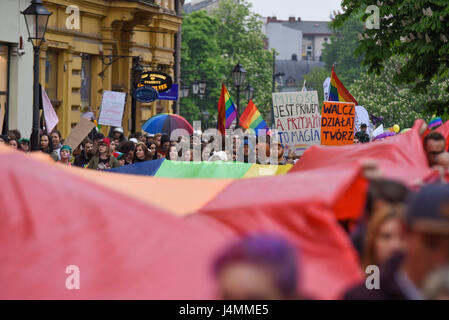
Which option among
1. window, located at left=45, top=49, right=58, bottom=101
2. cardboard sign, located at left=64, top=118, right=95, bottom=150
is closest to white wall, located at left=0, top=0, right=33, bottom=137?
window, located at left=45, top=49, right=58, bottom=101

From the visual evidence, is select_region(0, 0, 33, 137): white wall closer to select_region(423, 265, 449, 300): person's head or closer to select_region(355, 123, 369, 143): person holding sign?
select_region(355, 123, 369, 143): person holding sign

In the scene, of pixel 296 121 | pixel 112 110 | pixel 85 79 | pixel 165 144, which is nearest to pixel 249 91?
pixel 85 79

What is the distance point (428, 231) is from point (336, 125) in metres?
13.5

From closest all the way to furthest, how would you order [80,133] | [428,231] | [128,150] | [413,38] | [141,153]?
[428,231] → [141,153] → [128,150] → [413,38] → [80,133]

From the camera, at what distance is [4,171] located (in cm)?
459

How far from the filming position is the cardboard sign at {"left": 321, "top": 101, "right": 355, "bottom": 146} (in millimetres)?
16891

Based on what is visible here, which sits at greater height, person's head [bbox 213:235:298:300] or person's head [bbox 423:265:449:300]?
person's head [bbox 213:235:298:300]

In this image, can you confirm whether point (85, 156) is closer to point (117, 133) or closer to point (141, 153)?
point (141, 153)

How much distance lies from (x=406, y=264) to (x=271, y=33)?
15503 cm

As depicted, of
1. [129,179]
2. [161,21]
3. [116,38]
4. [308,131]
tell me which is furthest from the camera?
[161,21]

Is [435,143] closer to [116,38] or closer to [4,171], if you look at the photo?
[4,171]

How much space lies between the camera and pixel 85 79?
1118 inches

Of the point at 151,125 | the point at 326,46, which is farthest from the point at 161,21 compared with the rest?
the point at 326,46

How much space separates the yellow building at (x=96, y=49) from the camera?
83.9ft
